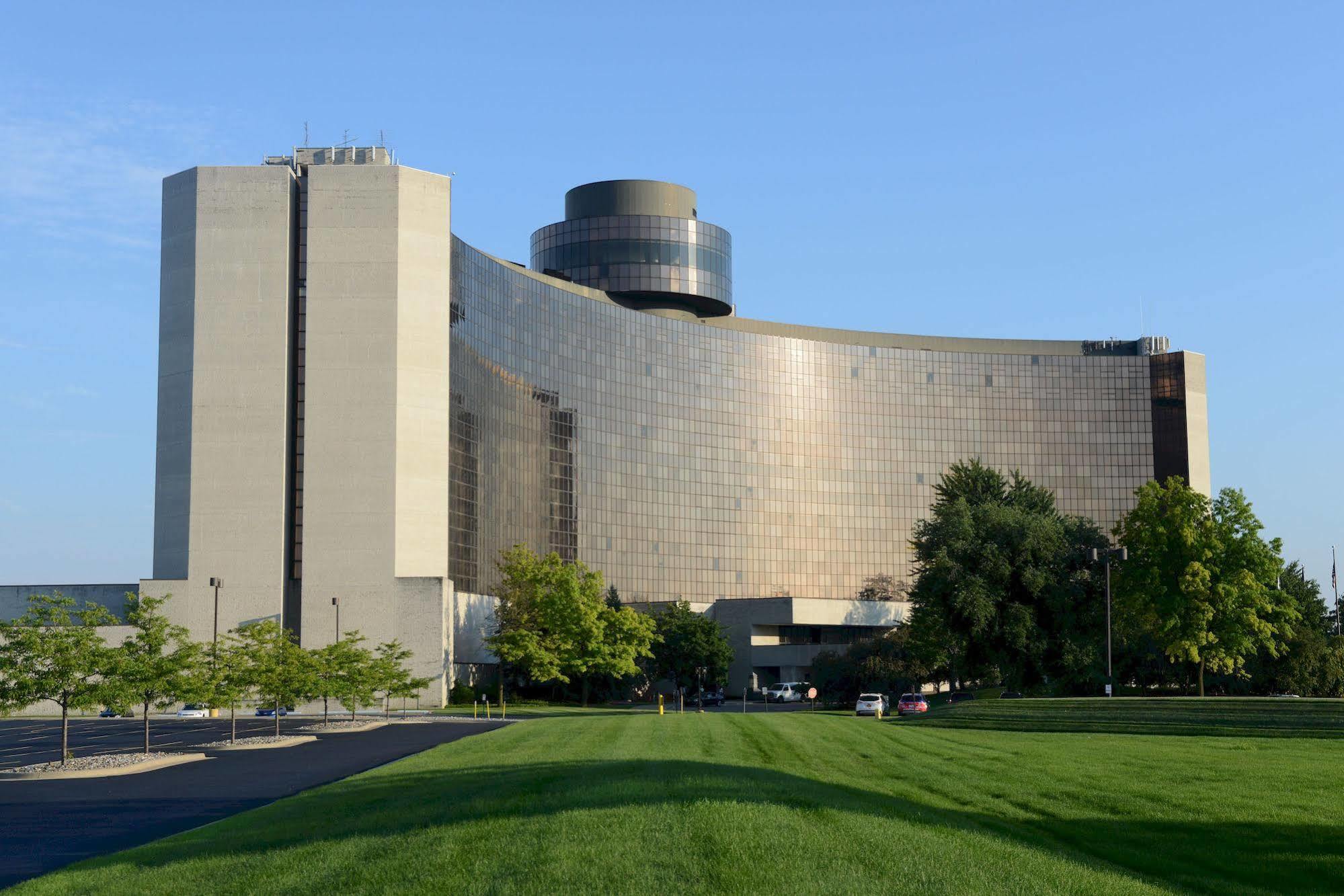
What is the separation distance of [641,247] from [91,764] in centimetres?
12411

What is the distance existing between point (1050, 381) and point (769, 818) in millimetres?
159693

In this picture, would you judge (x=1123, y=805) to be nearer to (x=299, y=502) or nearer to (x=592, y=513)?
(x=299, y=502)

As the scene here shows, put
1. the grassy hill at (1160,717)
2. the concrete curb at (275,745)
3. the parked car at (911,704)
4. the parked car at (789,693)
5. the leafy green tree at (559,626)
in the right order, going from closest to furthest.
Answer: the grassy hill at (1160,717) < the concrete curb at (275,745) < the parked car at (911,704) < the leafy green tree at (559,626) < the parked car at (789,693)

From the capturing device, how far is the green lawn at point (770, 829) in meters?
13.6

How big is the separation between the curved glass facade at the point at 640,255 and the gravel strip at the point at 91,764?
391ft

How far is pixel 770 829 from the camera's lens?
1524 centimetres

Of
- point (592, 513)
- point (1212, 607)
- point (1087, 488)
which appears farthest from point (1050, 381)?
point (1212, 607)

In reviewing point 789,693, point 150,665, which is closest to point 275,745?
point 150,665

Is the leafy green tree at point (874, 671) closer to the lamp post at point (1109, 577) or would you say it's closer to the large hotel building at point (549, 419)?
the lamp post at point (1109, 577)

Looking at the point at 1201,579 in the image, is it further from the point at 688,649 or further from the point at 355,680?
the point at 688,649

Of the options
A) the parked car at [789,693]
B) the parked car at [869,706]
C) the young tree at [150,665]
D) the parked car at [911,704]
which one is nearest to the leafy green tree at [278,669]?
the young tree at [150,665]

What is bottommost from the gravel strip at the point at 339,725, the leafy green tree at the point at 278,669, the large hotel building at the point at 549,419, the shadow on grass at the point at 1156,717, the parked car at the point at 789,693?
the parked car at the point at 789,693

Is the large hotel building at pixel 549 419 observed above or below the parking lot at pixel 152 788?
above

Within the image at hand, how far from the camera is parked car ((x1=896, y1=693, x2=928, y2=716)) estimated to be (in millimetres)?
80562
